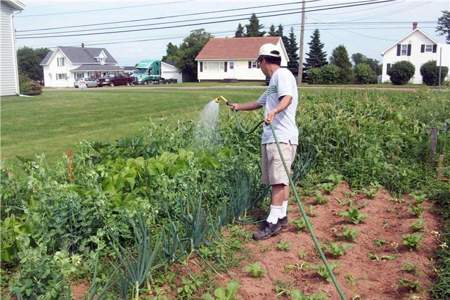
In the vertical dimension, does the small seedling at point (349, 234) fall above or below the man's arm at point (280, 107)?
below

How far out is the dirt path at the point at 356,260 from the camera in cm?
328

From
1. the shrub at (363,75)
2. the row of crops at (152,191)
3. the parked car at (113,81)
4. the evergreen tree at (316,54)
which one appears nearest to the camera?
the row of crops at (152,191)

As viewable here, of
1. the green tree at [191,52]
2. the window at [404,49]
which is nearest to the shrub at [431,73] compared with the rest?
the window at [404,49]

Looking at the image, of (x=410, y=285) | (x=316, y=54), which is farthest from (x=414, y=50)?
(x=410, y=285)

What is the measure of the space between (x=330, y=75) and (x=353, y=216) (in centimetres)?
3727

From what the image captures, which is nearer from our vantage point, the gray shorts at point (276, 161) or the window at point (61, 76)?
the gray shorts at point (276, 161)

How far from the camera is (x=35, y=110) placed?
1535 cm

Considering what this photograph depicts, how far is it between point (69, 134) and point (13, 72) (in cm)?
1359

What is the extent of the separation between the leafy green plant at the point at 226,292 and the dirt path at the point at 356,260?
0.11 m

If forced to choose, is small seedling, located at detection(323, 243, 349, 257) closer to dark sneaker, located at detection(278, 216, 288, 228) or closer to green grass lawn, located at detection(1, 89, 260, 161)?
dark sneaker, located at detection(278, 216, 288, 228)

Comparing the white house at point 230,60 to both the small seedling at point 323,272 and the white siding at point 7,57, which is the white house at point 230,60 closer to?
the white siding at point 7,57

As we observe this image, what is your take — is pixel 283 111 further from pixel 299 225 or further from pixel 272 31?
pixel 272 31

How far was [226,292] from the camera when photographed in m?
3.07

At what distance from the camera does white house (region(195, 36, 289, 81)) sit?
53656mm
